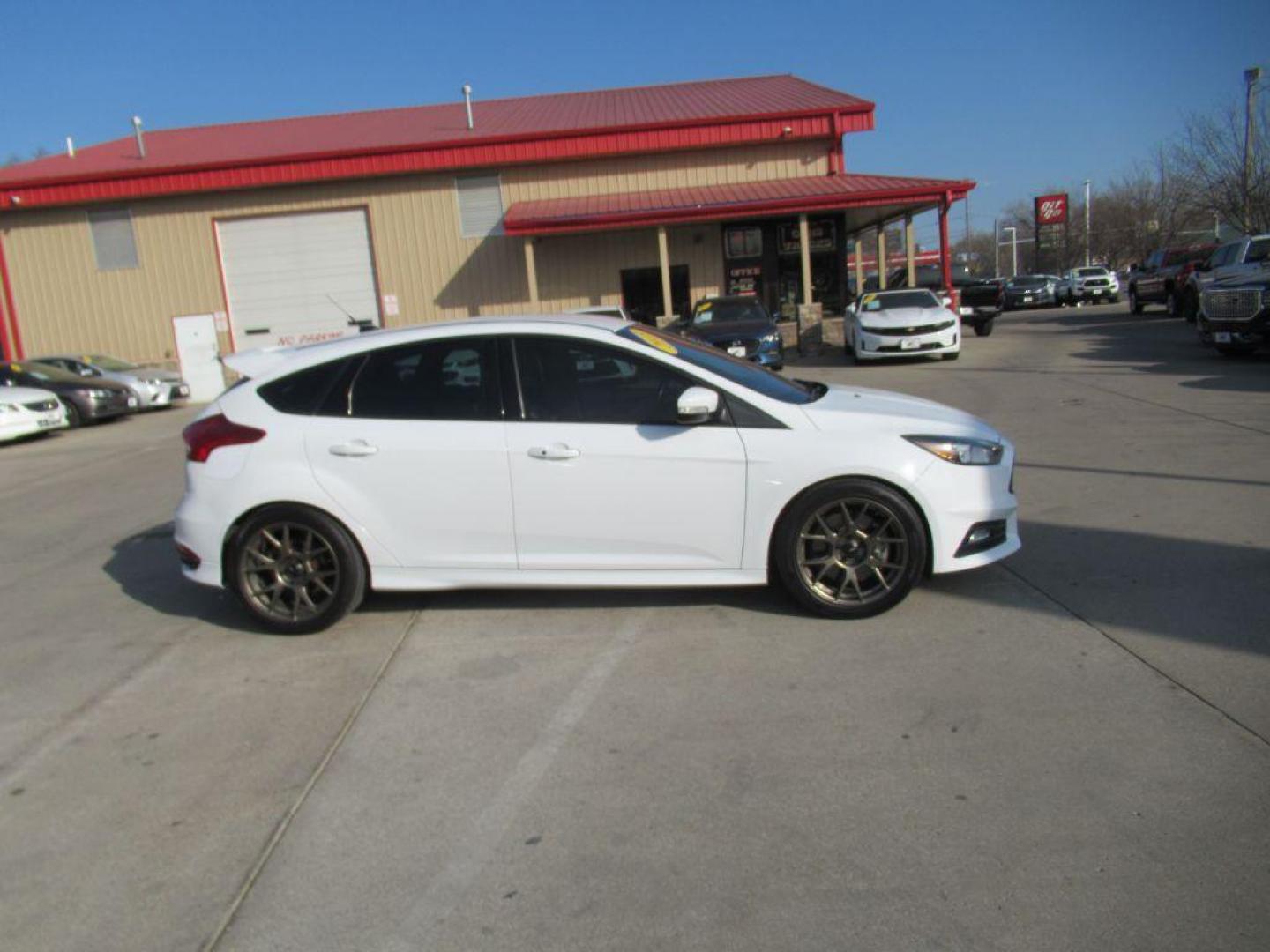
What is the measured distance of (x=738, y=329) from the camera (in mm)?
17609

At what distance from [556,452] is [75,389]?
55.9 ft

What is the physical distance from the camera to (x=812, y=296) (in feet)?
85.5

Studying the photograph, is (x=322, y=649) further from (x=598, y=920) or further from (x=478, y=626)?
(x=598, y=920)

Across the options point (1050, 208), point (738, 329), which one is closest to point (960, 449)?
point (738, 329)

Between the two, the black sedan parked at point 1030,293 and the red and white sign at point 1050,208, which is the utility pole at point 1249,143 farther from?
the red and white sign at point 1050,208

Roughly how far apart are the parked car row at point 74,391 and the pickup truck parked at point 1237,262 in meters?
19.3

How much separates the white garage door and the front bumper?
44.3 feet

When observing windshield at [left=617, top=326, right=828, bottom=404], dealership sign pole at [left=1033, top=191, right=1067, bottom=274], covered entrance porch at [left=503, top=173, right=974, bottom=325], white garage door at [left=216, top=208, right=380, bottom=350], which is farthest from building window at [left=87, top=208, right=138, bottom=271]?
dealership sign pole at [left=1033, top=191, right=1067, bottom=274]

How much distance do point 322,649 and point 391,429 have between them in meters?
1.17

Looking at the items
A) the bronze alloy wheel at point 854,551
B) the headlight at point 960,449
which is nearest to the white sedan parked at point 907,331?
the headlight at point 960,449

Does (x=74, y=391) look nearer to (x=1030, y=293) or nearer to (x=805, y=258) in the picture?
(x=805, y=258)

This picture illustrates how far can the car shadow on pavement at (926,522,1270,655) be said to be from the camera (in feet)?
15.3

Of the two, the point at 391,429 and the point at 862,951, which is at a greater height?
the point at 391,429

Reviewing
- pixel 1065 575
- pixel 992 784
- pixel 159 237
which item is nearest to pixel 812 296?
pixel 159 237
